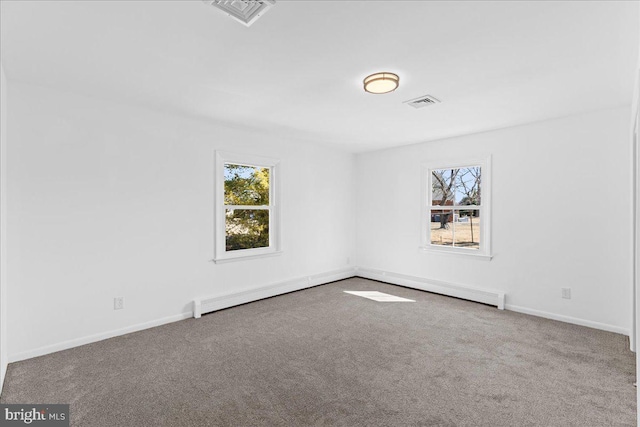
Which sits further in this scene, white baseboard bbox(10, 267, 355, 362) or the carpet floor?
white baseboard bbox(10, 267, 355, 362)

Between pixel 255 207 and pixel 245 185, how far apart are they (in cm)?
35

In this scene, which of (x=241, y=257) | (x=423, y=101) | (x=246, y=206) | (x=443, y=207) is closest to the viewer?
(x=423, y=101)

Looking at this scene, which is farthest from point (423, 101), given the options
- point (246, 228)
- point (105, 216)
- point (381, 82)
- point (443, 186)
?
point (105, 216)

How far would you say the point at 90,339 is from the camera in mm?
3164

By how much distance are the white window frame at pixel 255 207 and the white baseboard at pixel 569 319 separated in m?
3.38

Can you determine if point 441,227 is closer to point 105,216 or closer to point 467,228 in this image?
point 467,228

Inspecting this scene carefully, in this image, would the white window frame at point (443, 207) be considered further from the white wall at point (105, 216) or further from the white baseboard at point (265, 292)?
the white wall at point (105, 216)

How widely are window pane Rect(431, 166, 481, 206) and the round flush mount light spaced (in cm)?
262

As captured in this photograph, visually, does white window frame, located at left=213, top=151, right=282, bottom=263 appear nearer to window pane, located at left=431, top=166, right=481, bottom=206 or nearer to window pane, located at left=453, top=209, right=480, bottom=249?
window pane, located at left=431, top=166, right=481, bottom=206

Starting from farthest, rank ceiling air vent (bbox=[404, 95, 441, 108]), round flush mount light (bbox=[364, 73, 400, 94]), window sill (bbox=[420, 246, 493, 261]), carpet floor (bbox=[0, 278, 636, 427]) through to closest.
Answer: window sill (bbox=[420, 246, 493, 261])
ceiling air vent (bbox=[404, 95, 441, 108])
round flush mount light (bbox=[364, 73, 400, 94])
carpet floor (bbox=[0, 278, 636, 427])

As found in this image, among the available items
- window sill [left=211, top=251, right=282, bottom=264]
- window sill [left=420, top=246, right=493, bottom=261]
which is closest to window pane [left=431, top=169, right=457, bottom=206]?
window sill [left=420, top=246, right=493, bottom=261]

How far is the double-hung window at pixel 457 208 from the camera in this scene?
458cm

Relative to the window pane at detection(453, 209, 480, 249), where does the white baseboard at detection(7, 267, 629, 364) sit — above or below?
below

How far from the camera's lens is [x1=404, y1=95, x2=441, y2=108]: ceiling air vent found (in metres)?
3.20
